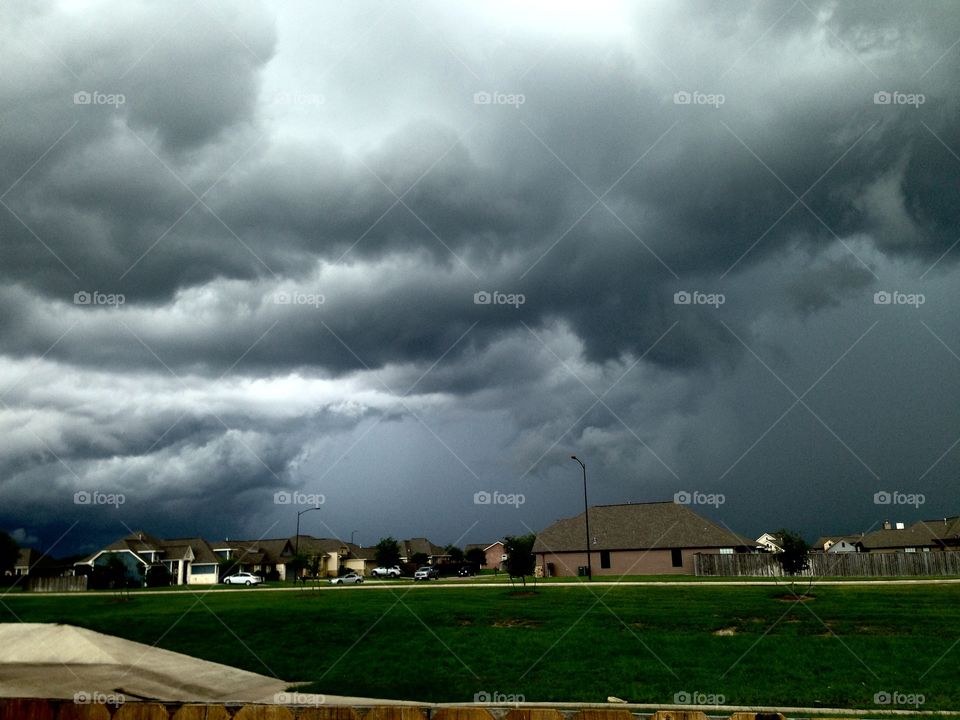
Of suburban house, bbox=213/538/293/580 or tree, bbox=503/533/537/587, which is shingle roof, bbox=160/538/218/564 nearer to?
suburban house, bbox=213/538/293/580

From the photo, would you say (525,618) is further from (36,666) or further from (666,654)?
(36,666)

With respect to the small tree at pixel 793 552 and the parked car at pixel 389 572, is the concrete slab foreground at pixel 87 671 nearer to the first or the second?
the small tree at pixel 793 552

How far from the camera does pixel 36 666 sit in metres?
10.1

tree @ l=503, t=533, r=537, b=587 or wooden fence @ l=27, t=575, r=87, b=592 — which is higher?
tree @ l=503, t=533, r=537, b=587

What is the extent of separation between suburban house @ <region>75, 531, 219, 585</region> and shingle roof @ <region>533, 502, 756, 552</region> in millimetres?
43391

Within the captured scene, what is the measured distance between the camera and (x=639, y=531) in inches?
2514

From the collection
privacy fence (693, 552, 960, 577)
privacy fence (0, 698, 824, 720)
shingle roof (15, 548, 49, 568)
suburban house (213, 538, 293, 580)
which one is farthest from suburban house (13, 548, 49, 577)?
privacy fence (0, 698, 824, 720)

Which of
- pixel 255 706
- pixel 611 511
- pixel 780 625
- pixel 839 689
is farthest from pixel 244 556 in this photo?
pixel 255 706

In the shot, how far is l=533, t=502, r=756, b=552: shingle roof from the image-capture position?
61562 mm

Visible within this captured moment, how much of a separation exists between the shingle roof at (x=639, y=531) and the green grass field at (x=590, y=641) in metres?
24.2

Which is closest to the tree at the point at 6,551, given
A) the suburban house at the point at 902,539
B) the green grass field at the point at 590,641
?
the green grass field at the point at 590,641

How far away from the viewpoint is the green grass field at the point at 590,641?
57.7 feet

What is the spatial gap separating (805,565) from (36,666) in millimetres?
36297

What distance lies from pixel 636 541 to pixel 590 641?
40.8 meters
